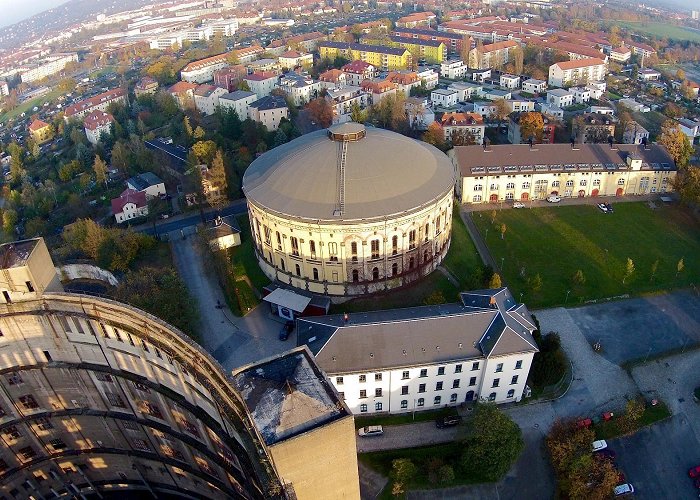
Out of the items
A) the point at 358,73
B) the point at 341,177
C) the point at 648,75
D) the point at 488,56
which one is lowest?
the point at 648,75

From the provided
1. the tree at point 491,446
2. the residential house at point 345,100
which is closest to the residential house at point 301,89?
the residential house at point 345,100

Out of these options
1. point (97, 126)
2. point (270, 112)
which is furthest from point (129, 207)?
point (97, 126)

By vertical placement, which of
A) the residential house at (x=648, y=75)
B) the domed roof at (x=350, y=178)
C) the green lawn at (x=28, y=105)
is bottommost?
the green lawn at (x=28, y=105)

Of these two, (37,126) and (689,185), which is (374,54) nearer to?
(37,126)

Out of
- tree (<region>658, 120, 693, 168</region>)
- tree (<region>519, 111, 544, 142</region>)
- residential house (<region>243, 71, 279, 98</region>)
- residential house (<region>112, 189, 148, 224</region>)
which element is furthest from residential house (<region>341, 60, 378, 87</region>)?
tree (<region>658, 120, 693, 168</region>)

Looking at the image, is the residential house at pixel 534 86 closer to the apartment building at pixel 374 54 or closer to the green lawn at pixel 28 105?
the apartment building at pixel 374 54

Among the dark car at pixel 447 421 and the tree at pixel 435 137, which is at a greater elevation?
the tree at pixel 435 137

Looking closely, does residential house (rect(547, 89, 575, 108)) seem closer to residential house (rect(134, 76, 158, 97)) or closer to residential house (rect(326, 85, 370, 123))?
residential house (rect(326, 85, 370, 123))
